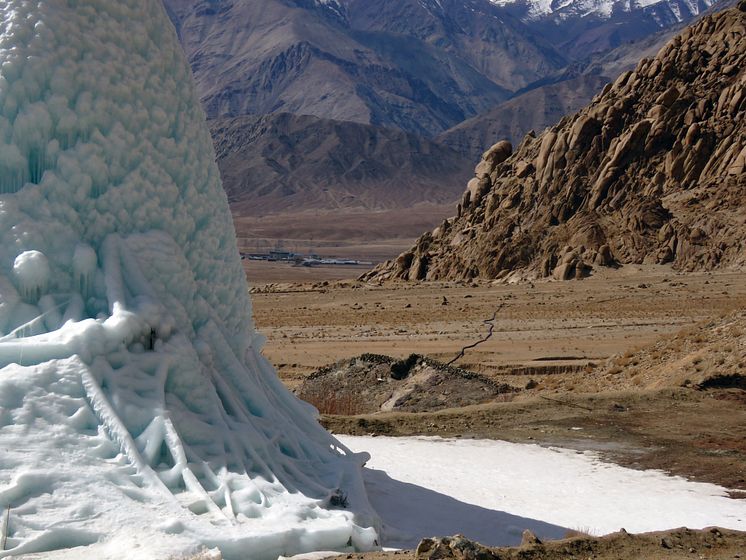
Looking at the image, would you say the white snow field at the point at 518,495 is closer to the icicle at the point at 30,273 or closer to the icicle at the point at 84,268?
the icicle at the point at 84,268

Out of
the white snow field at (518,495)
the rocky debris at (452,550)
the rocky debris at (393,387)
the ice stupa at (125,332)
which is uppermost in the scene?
the ice stupa at (125,332)

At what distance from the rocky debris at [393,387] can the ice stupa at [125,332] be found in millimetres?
9610

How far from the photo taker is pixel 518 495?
9.66 metres

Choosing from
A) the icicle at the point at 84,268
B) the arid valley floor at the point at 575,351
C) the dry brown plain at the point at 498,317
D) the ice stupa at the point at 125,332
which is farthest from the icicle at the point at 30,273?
the dry brown plain at the point at 498,317

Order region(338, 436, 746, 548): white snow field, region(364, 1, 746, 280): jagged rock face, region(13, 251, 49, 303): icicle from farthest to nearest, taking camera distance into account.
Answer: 1. region(364, 1, 746, 280): jagged rock face
2. region(338, 436, 746, 548): white snow field
3. region(13, 251, 49, 303): icicle

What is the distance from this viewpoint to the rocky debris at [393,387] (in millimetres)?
17766

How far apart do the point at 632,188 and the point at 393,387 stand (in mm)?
35756

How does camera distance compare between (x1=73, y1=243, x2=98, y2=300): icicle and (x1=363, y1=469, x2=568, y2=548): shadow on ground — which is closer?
(x1=73, y1=243, x2=98, y2=300): icicle

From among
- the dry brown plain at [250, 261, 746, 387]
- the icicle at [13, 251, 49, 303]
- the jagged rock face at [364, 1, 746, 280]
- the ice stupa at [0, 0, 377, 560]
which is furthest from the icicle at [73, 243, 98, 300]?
the jagged rock face at [364, 1, 746, 280]

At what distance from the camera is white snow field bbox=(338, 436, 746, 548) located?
27.3 ft

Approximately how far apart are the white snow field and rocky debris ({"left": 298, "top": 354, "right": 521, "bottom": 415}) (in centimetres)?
568

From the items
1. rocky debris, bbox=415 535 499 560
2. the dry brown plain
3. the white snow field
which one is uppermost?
rocky debris, bbox=415 535 499 560

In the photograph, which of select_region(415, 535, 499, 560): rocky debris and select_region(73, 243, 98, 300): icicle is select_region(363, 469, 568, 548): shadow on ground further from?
select_region(73, 243, 98, 300): icicle

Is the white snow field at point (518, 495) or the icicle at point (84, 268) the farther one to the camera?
the white snow field at point (518, 495)
